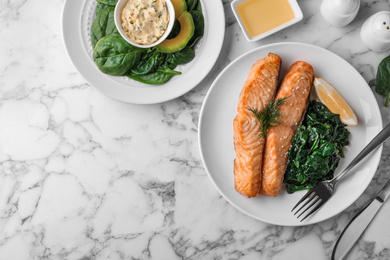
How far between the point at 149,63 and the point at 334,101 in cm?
118

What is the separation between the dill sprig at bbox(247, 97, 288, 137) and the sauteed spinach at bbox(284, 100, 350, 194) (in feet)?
0.59

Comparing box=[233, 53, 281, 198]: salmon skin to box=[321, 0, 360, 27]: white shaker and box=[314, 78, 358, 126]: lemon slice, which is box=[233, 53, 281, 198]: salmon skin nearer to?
box=[314, 78, 358, 126]: lemon slice

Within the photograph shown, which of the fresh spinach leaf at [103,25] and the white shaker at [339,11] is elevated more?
the fresh spinach leaf at [103,25]

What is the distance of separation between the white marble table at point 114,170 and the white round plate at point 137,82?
0.15 metres

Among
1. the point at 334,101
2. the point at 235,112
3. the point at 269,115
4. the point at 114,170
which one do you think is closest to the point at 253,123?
the point at 269,115

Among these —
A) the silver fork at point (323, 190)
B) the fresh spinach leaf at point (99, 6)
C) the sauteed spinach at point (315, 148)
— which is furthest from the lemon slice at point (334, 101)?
the fresh spinach leaf at point (99, 6)

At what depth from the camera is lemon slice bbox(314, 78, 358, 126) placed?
9.03 feet

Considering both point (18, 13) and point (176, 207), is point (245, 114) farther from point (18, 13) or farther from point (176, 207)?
point (18, 13)

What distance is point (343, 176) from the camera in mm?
2822

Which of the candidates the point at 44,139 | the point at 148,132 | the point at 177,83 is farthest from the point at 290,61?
the point at 44,139

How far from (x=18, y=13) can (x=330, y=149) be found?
89.0 inches

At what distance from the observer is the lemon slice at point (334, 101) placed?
9.03 feet

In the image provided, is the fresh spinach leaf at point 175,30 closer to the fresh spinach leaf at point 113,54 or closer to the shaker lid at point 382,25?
the fresh spinach leaf at point 113,54

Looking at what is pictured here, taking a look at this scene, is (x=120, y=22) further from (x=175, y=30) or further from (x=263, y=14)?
(x=263, y=14)
